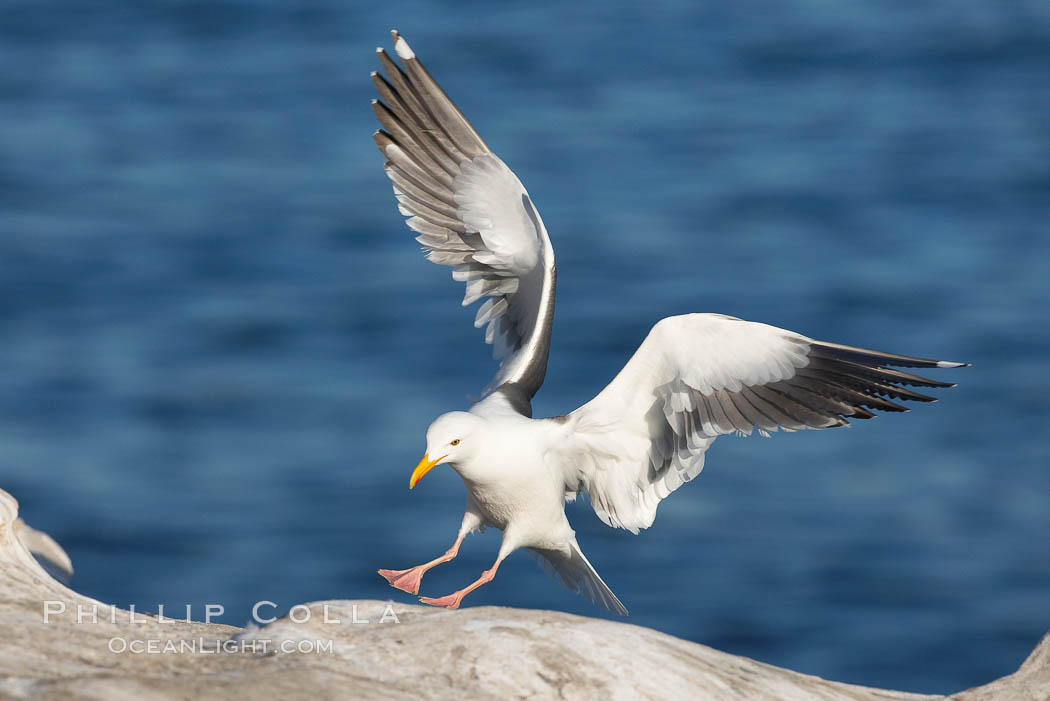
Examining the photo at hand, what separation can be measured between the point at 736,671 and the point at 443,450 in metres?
1.91

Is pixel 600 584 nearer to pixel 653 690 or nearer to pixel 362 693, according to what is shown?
pixel 653 690

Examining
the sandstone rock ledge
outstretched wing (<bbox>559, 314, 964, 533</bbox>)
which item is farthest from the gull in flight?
the sandstone rock ledge

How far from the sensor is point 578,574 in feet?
24.3

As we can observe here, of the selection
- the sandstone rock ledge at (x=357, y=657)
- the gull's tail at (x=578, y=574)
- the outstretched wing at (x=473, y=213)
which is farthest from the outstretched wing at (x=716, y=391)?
the sandstone rock ledge at (x=357, y=657)

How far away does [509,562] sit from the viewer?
12203 mm

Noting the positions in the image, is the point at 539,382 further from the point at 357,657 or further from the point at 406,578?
the point at 357,657

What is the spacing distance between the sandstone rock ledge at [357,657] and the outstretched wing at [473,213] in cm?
263

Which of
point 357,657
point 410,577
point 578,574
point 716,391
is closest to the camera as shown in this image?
point 357,657

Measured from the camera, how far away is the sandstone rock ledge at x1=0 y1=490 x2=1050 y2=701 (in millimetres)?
4141

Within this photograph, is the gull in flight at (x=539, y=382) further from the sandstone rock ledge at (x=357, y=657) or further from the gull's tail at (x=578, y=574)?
the sandstone rock ledge at (x=357, y=657)

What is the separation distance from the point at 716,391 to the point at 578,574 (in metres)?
1.54

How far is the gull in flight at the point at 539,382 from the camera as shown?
6.34 m

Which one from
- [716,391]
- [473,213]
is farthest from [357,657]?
[473,213]

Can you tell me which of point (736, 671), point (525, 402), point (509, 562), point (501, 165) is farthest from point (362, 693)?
point (509, 562)
